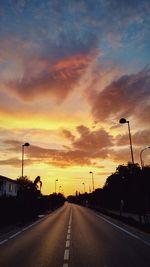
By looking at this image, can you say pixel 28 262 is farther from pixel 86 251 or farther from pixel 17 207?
pixel 17 207

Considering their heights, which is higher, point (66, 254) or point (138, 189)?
point (138, 189)

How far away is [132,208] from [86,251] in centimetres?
4618

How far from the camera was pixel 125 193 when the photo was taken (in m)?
76.1

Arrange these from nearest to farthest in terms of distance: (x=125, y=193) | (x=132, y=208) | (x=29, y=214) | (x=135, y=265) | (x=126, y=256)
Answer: (x=135, y=265)
(x=126, y=256)
(x=29, y=214)
(x=132, y=208)
(x=125, y=193)

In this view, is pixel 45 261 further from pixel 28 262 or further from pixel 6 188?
pixel 6 188

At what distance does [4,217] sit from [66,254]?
18281mm

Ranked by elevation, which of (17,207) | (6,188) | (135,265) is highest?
(6,188)

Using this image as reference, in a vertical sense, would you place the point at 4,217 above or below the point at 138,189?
below

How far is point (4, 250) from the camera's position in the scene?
13.2 meters

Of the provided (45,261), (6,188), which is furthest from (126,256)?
(6,188)

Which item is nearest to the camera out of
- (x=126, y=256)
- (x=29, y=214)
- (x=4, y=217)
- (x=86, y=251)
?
(x=126, y=256)

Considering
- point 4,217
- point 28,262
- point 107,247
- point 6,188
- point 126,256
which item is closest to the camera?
point 28,262

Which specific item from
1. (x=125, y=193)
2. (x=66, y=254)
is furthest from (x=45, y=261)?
(x=125, y=193)

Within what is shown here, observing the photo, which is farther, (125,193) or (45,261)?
(125,193)
